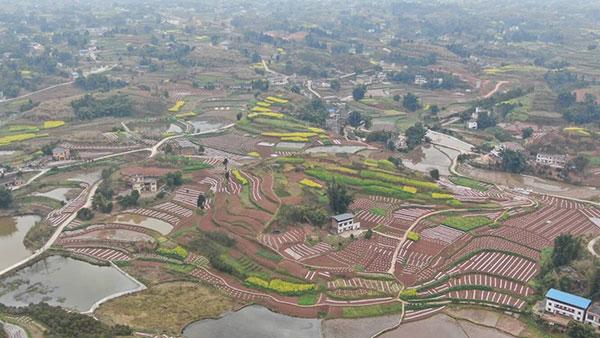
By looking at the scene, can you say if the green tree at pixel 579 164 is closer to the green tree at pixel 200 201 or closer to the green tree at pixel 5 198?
the green tree at pixel 200 201

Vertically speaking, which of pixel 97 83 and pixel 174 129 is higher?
pixel 174 129

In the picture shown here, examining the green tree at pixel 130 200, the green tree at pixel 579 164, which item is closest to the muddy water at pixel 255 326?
the green tree at pixel 130 200

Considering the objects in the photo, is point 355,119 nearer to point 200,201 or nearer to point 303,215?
point 200,201

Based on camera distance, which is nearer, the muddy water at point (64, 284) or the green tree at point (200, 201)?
the muddy water at point (64, 284)

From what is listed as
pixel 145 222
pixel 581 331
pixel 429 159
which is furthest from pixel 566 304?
pixel 429 159

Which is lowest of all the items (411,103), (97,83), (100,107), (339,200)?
(411,103)

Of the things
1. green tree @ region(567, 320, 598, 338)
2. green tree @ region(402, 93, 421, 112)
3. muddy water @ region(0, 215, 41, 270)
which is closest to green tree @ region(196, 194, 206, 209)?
muddy water @ region(0, 215, 41, 270)
